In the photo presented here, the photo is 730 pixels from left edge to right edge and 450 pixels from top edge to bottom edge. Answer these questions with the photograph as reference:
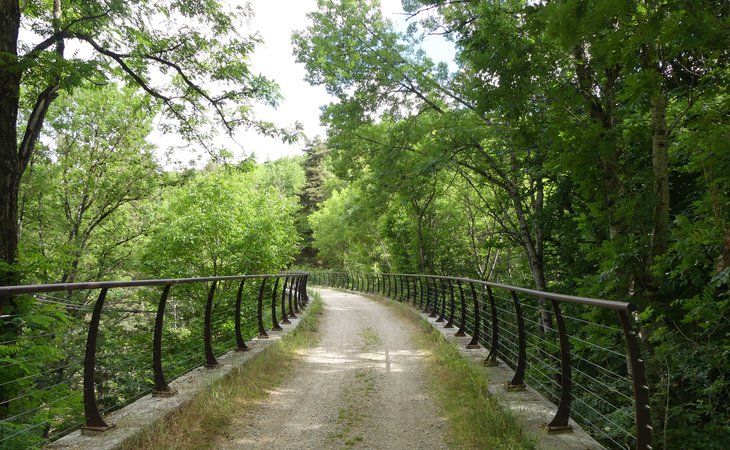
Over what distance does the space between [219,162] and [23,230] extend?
7367mm

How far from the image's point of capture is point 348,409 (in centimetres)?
439

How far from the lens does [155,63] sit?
25.9 ft

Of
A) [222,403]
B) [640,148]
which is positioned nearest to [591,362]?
[640,148]

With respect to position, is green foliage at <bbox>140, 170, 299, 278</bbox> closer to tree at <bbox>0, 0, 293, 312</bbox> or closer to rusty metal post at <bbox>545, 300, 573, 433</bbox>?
tree at <bbox>0, 0, 293, 312</bbox>

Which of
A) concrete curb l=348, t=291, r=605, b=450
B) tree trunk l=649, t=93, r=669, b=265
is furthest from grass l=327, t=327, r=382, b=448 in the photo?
tree trunk l=649, t=93, r=669, b=265

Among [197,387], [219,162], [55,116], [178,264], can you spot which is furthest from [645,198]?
[55,116]

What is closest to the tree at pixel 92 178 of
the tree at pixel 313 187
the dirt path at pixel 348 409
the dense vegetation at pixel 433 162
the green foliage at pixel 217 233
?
the dense vegetation at pixel 433 162

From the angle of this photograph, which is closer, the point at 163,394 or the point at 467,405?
the point at 163,394

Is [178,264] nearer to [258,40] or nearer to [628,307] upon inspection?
[258,40]

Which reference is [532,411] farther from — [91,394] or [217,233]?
[217,233]

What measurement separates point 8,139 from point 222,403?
14.4 feet

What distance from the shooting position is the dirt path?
142 inches

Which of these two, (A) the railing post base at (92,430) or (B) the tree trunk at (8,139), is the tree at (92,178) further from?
(A) the railing post base at (92,430)

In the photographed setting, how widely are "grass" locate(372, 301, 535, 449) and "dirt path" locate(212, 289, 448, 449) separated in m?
0.14
